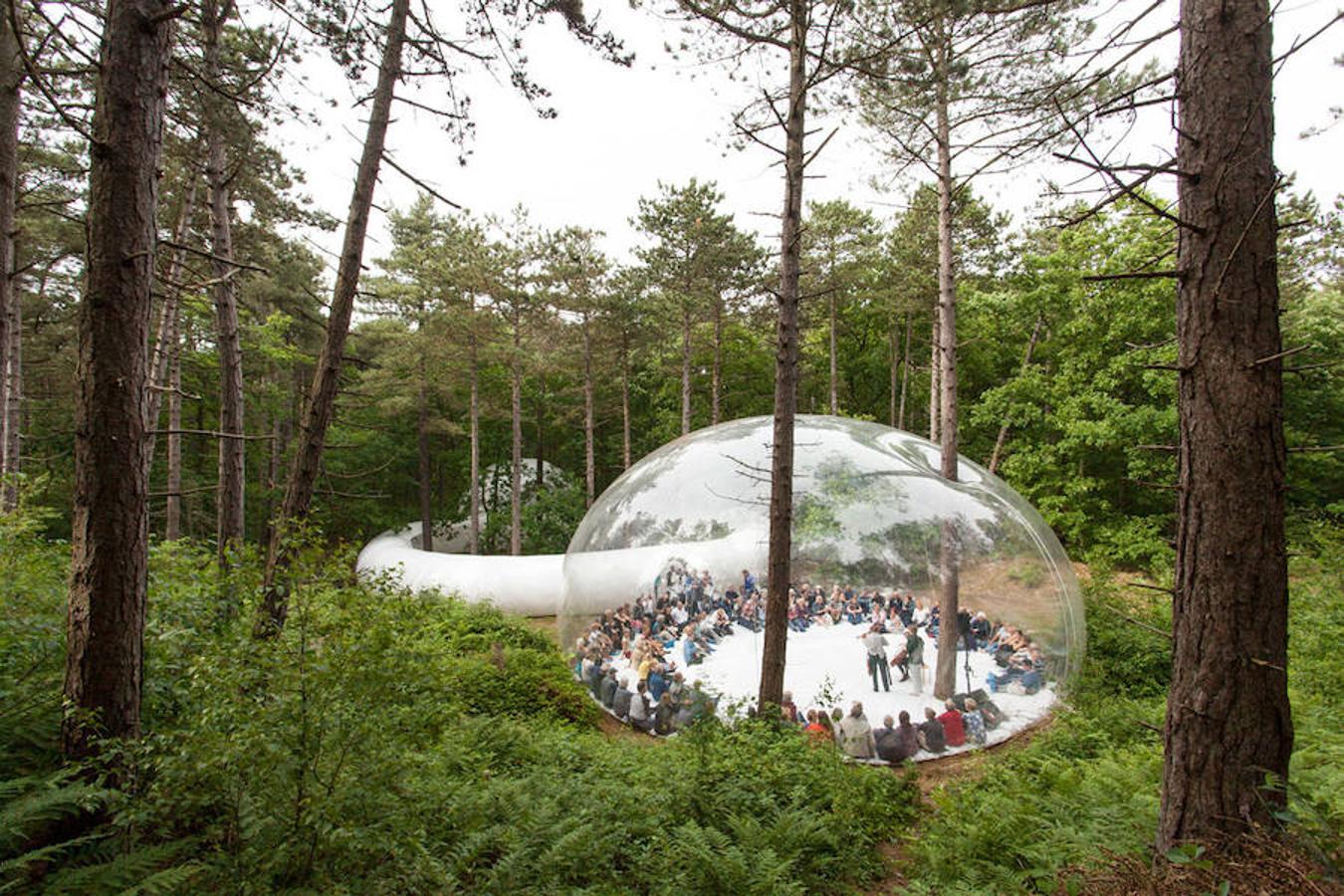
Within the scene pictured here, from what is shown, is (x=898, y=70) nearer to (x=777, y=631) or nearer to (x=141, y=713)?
(x=777, y=631)

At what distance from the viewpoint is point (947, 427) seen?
9.28 m

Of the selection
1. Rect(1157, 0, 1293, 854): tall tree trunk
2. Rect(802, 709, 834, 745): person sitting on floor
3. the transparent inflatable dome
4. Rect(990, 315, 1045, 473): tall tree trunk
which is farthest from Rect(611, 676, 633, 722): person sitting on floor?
Rect(990, 315, 1045, 473): tall tree trunk

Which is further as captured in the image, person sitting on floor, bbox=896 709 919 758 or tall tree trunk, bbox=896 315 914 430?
tall tree trunk, bbox=896 315 914 430

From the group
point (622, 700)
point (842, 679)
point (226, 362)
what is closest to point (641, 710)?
point (622, 700)

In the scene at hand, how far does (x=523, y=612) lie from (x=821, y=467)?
10.2 metres

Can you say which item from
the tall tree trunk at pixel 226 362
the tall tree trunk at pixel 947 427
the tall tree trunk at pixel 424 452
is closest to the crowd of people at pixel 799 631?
the tall tree trunk at pixel 947 427

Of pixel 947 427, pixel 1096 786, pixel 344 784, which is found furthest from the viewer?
pixel 947 427

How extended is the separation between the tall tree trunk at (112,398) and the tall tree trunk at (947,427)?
7.32 m

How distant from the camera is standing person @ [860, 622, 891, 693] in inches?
275

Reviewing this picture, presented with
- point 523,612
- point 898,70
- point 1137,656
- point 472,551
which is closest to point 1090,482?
point 1137,656

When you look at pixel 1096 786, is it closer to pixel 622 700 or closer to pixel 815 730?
pixel 815 730

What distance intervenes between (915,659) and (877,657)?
1.50 feet

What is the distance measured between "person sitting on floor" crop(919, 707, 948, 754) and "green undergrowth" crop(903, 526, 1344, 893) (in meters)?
0.46

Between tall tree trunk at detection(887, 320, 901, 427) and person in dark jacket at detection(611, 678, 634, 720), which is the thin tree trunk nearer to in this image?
person in dark jacket at detection(611, 678, 634, 720)
